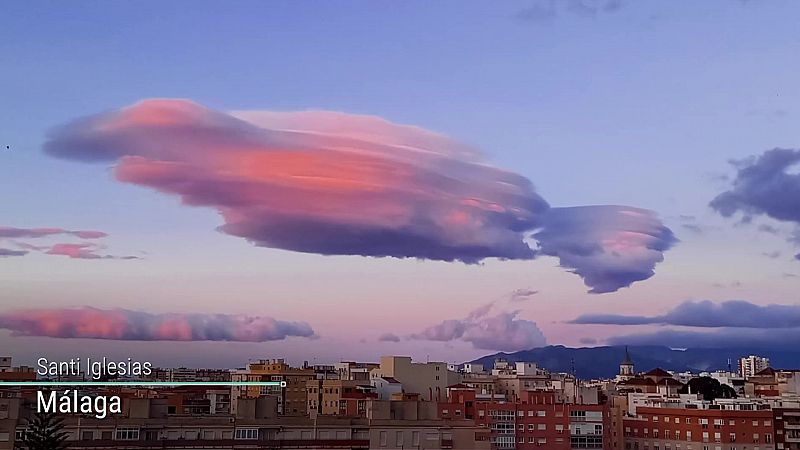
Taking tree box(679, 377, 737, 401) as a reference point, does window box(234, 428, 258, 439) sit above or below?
below

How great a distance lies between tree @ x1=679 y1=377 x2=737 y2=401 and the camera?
9675cm

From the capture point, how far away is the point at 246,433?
42000mm

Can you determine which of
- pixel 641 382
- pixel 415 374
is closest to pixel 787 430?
pixel 415 374

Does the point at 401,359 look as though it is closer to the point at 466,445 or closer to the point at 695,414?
the point at 695,414

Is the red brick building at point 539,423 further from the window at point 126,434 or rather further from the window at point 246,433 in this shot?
the window at point 126,434

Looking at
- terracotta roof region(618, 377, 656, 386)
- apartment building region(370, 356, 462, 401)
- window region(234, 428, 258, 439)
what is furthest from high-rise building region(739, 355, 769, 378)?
window region(234, 428, 258, 439)

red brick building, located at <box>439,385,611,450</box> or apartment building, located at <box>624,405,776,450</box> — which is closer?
red brick building, located at <box>439,385,611,450</box>

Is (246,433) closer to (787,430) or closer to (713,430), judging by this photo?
(713,430)

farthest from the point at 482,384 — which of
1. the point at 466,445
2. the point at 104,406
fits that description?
the point at 104,406

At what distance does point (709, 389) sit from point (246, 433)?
69172 mm

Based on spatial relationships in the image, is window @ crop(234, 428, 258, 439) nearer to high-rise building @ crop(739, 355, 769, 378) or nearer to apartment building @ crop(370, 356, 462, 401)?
apartment building @ crop(370, 356, 462, 401)

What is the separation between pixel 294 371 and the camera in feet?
258

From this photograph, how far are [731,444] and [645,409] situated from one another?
7.34 m

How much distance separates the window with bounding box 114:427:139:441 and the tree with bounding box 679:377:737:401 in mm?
67183
